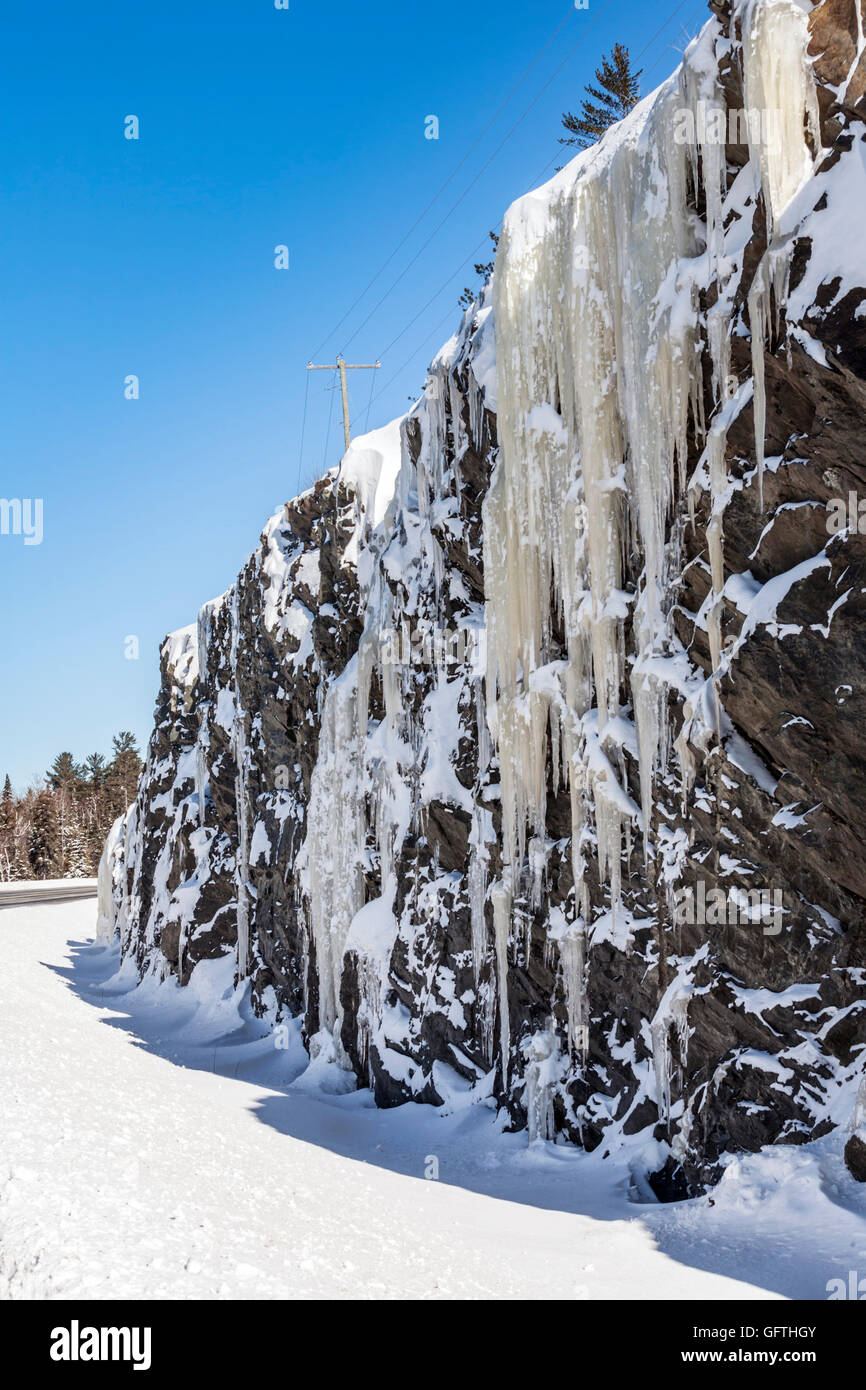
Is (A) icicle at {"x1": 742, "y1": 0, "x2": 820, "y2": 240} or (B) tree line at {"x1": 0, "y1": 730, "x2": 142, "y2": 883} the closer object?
(A) icicle at {"x1": 742, "y1": 0, "x2": 820, "y2": 240}

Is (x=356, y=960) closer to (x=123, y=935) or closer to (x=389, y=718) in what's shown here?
→ (x=389, y=718)

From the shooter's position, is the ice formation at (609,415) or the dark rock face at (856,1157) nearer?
the dark rock face at (856,1157)

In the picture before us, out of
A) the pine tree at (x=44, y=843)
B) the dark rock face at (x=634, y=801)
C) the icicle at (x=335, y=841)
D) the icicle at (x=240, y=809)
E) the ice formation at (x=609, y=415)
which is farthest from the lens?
the pine tree at (x=44, y=843)

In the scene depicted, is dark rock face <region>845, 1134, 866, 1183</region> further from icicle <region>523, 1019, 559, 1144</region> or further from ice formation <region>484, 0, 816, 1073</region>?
icicle <region>523, 1019, 559, 1144</region>

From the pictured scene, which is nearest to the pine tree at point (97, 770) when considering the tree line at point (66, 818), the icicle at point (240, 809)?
the tree line at point (66, 818)

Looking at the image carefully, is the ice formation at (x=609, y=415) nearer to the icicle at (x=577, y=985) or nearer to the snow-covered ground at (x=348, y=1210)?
the icicle at (x=577, y=985)

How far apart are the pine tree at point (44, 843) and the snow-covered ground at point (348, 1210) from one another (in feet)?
164

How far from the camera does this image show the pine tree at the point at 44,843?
5828cm

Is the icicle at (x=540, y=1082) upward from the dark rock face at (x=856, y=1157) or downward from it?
downward

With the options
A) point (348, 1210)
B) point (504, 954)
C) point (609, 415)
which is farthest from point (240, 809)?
point (348, 1210)

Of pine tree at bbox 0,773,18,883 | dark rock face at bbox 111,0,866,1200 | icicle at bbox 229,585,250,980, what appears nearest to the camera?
dark rock face at bbox 111,0,866,1200

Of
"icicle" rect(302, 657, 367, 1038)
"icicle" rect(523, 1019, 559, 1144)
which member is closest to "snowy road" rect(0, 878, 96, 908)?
"icicle" rect(302, 657, 367, 1038)

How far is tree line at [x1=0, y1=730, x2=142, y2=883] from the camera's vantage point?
58.8 m
